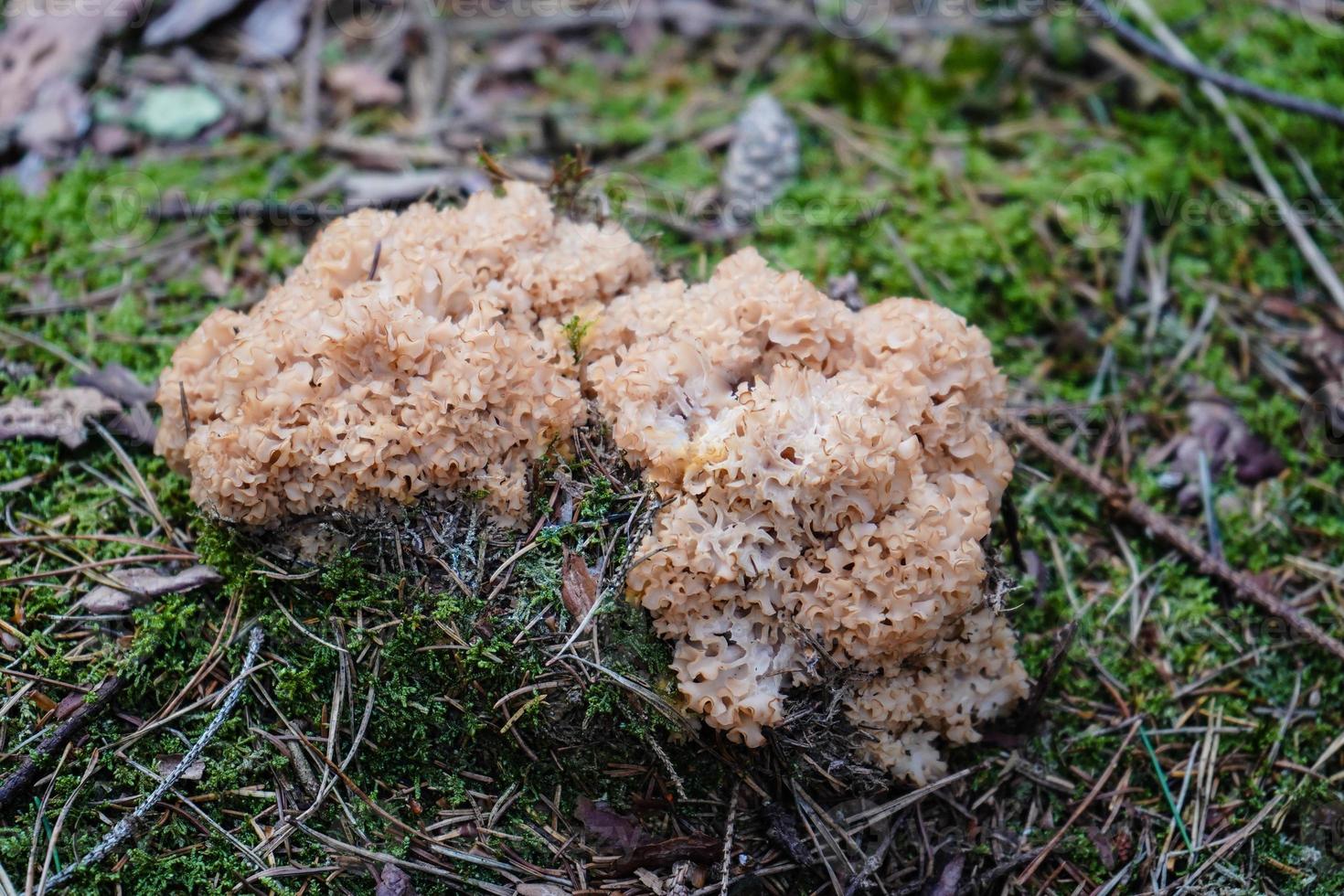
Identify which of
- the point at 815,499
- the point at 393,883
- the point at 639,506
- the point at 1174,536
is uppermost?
the point at 815,499

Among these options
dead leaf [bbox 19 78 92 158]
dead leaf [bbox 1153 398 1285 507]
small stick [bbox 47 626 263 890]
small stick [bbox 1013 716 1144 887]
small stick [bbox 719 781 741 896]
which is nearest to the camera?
small stick [bbox 47 626 263 890]

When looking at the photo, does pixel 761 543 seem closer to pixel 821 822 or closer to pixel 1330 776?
pixel 821 822

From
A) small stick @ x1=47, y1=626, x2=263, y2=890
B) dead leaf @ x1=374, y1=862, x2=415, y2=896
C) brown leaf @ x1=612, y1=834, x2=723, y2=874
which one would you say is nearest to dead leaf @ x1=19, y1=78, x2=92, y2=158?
small stick @ x1=47, y1=626, x2=263, y2=890

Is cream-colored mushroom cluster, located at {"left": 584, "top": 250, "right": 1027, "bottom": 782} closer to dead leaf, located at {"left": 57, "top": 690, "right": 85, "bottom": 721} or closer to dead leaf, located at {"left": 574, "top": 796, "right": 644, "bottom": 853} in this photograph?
dead leaf, located at {"left": 574, "top": 796, "right": 644, "bottom": 853}

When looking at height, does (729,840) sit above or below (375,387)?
below

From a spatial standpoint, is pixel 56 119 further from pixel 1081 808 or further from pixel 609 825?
pixel 1081 808

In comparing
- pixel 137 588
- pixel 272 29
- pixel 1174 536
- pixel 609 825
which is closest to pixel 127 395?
pixel 137 588

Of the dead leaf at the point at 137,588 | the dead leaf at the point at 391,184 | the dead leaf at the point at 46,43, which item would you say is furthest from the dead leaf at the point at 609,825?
the dead leaf at the point at 46,43

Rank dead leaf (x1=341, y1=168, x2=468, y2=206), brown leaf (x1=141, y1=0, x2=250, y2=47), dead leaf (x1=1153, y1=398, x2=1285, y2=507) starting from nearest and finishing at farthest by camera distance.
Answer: dead leaf (x1=1153, y1=398, x2=1285, y2=507), dead leaf (x1=341, y1=168, x2=468, y2=206), brown leaf (x1=141, y1=0, x2=250, y2=47)
